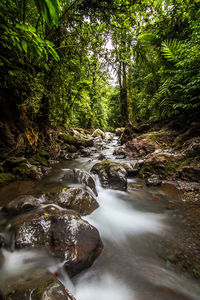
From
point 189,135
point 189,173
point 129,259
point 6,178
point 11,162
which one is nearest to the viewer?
point 129,259

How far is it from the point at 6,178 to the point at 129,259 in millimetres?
2966

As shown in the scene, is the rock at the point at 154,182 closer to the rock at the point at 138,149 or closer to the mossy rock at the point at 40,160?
the rock at the point at 138,149

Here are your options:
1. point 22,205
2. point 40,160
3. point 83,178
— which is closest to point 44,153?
point 40,160

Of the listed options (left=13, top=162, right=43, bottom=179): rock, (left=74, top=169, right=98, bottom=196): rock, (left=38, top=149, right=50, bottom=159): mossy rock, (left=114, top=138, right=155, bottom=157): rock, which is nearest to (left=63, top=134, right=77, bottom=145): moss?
(left=38, top=149, right=50, bottom=159): mossy rock

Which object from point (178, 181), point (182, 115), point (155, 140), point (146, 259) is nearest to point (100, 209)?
point (146, 259)

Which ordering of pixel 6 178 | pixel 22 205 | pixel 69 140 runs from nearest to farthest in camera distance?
pixel 22 205 < pixel 6 178 < pixel 69 140

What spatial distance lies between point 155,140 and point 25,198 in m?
5.33

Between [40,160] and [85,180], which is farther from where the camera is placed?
[40,160]

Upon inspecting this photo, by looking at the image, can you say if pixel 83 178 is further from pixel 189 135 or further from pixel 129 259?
pixel 189 135

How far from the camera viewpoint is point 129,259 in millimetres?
1678

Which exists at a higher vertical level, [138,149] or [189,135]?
[189,135]

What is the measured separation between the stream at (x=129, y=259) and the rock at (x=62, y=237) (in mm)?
95

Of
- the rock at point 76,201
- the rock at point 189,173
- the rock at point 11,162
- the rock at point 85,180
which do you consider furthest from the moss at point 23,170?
the rock at point 189,173

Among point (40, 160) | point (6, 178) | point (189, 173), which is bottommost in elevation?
point (189, 173)
